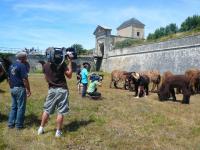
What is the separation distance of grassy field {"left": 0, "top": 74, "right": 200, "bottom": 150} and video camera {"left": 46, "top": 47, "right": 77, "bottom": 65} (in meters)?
1.71

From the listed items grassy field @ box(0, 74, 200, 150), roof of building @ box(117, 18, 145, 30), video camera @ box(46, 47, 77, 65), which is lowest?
grassy field @ box(0, 74, 200, 150)

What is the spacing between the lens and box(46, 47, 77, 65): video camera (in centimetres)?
788

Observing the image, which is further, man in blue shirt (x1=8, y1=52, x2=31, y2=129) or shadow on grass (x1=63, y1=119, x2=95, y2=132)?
shadow on grass (x1=63, y1=119, x2=95, y2=132)

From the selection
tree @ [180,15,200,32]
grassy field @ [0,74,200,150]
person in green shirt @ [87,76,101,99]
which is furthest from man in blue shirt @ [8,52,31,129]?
tree @ [180,15,200,32]

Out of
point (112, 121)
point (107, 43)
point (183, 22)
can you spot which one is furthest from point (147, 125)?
point (183, 22)

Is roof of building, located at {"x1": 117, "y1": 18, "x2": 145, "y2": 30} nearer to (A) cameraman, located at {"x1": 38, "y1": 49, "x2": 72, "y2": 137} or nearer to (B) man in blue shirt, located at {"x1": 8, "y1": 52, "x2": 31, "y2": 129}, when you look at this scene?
(B) man in blue shirt, located at {"x1": 8, "y1": 52, "x2": 31, "y2": 129}

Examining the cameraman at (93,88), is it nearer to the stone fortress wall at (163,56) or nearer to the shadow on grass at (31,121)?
the shadow on grass at (31,121)

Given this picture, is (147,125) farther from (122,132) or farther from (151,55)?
(151,55)

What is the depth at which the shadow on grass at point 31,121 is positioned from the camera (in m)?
9.26

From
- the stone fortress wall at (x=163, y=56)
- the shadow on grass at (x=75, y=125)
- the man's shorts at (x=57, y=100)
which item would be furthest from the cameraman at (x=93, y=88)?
the stone fortress wall at (x=163, y=56)

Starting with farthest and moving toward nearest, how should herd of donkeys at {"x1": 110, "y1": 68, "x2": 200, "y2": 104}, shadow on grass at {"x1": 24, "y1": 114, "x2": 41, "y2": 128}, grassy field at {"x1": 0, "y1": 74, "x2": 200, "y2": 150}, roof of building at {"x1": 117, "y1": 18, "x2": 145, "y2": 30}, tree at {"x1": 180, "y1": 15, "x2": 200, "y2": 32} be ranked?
roof of building at {"x1": 117, "y1": 18, "x2": 145, "y2": 30} < tree at {"x1": 180, "y1": 15, "x2": 200, "y2": 32} < herd of donkeys at {"x1": 110, "y1": 68, "x2": 200, "y2": 104} < shadow on grass at {"x1": 24, "y1": 114, "x2": 41, "y2": 128} < grassy field at {"x1": 0, "y1": 74, "x2": 200, "y2": 150}

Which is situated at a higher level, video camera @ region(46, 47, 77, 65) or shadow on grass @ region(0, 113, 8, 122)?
video camera @ region(46, 47, 77, 65)

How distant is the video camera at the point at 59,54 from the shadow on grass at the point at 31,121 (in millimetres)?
2087

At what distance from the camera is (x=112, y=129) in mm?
8891
